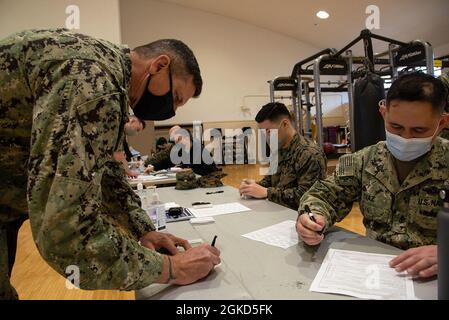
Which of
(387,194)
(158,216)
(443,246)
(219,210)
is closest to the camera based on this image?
(443,246)

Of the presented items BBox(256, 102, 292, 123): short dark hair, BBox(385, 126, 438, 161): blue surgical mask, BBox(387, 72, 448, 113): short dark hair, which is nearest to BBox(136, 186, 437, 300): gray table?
BBox(385, 126, 438, 161): blue surgical mask

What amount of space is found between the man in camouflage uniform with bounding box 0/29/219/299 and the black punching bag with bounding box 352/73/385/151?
1.92m

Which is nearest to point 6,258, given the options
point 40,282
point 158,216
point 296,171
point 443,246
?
point 158,216

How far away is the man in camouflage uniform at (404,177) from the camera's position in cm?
111

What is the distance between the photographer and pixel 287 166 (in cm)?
223

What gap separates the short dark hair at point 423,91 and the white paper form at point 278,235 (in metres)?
0.62

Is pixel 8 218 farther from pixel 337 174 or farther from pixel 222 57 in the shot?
pixel 222 57

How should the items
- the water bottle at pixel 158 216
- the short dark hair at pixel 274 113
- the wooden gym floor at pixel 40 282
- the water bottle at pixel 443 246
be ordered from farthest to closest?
1. the short dark hair at pixel 274 113
2. the wooden gym floor at pixel 40 282
3. the water bottle at pixel 158 216
4. the water bottle at pixel 443 246

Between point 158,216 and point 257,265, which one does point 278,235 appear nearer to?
point 257,265

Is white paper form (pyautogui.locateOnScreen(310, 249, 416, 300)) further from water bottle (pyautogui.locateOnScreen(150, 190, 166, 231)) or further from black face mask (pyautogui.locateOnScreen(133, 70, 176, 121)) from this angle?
water bottle (pyautogui.locateOnScreen(150, 190, 166, 231))

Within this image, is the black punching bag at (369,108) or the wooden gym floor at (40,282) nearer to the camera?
the wooden gym floor at (40,282)

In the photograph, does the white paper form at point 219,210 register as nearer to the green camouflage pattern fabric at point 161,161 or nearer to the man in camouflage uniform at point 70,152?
the man in camouflage uniform at point 70,152

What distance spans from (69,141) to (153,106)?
43 cm

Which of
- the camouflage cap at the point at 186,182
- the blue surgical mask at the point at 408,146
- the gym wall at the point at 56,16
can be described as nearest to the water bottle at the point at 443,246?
the blue surgical mask at the point at 408,146
